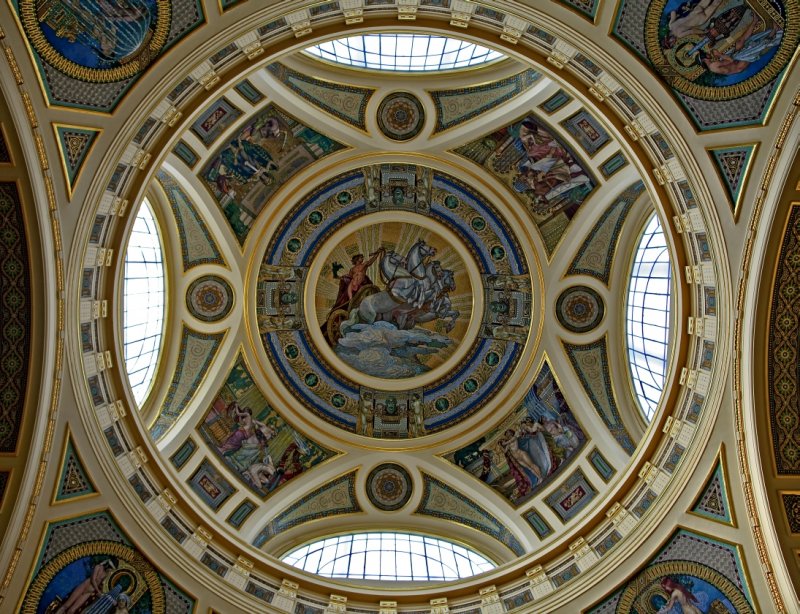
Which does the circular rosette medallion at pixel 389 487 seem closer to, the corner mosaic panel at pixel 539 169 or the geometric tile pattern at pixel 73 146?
the corner mosaic panel at pixel 539 169

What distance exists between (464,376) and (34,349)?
13.2m

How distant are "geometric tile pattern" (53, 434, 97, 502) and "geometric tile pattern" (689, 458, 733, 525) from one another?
1197cm

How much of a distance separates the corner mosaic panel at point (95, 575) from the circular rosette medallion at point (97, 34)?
8.36 m

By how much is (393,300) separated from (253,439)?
5944 mm

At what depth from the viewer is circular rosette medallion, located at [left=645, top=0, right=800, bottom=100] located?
11.8 m

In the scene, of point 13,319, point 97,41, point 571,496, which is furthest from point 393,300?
point 97,41

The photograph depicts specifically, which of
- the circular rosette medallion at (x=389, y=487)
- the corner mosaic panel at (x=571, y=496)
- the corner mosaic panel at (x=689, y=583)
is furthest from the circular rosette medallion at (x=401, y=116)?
the corner mosaic panel at (x=689, y=583)

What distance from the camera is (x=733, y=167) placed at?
13.1m

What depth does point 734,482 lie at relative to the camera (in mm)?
14008

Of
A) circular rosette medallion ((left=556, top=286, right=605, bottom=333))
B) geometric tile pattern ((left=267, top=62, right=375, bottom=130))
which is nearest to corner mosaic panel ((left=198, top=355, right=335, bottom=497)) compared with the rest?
geometric tile pattern ((left=267, top=62, right=375, bottom=130))

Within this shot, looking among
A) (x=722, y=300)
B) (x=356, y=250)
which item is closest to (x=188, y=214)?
(x=356, y=250)

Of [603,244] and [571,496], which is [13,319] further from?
[603,244]

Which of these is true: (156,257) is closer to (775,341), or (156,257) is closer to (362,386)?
(362,386)

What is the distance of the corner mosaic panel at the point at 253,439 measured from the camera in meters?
20.8
